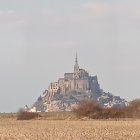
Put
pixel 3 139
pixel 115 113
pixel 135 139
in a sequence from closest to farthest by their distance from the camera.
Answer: pixel 135 139 < pixel 3 139 < pixel 115 113

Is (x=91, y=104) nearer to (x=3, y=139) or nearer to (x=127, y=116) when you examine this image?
(x=127, y=116)

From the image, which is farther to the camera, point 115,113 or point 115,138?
point 115,113

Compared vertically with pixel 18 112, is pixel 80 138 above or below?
below

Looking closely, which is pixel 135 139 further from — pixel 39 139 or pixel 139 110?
pixel 139 110

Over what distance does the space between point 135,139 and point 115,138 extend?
181cm

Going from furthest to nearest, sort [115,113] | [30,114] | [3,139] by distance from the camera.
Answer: [30,114] → [115,113] → [3,139]

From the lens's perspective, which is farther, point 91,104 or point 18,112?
point 18,112

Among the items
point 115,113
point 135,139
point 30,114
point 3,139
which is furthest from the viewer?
point 30,114

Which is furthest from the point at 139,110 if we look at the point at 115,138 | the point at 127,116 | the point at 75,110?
the point at 115,138

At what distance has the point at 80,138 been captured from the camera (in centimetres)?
3684

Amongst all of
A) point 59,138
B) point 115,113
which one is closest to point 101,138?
point 59,138

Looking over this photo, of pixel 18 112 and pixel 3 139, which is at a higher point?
pixel 18 112

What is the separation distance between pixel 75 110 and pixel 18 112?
59.4 feet

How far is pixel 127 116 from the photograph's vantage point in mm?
99938
